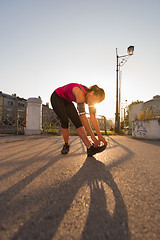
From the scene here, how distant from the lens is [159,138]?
614 centimetres

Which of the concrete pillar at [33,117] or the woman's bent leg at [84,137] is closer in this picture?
the woman's bent leg at [84,137]

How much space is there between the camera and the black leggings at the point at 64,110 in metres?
2.46

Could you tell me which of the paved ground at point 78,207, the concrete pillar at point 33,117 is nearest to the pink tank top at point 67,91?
the paved ground at point 78,207

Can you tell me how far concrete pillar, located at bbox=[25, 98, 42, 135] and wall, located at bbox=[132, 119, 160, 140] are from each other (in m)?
5.10

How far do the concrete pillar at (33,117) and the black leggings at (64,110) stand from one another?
472 centimetres

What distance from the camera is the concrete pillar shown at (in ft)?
22.5

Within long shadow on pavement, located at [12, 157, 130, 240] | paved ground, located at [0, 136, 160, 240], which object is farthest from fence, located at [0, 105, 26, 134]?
long shadow on pavement, located at [12, 157, 130, 240]

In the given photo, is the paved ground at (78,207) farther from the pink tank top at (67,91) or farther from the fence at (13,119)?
the fence at (13,119)

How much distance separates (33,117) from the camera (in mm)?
6898

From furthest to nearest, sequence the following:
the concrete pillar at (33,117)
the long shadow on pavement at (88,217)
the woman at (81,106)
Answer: the concrete pillar at (33,117), the woman at (81,106), the long shadow on pavement at (88,217)

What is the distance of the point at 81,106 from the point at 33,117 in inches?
210

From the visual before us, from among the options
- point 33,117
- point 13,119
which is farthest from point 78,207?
point 13,119

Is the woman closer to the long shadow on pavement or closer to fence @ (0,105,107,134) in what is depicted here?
the long shadow on pavement

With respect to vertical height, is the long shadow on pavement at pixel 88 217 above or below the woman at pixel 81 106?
below
